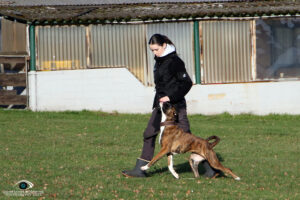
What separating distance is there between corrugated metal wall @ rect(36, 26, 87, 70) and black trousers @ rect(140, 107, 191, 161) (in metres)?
11.4

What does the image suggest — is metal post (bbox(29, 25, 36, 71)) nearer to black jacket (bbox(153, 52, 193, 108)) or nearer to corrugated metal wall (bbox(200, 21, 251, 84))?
corrugated metal wall (bbox(200, 21, 251, 84))

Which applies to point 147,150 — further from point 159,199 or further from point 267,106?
point 267,106

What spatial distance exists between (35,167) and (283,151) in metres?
5.23

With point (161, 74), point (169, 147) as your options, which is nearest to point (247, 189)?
point (169, 147)

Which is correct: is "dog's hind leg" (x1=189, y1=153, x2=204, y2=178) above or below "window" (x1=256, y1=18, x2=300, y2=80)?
below

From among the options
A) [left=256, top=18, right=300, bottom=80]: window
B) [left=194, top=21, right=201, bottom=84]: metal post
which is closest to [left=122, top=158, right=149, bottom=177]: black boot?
[left=194, top=21, right=201, bottom=84]: metal post

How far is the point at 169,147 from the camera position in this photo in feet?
32.9

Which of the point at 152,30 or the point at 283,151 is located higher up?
the point at 152,30

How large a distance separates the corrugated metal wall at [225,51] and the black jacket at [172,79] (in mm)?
11581

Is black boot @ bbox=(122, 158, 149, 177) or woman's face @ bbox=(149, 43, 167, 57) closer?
woman's face @ bbox=(149, 43, 167, 57)

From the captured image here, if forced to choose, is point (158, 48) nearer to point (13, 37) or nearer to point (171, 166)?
point (171, 166)

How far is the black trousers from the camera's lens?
33.8 feet

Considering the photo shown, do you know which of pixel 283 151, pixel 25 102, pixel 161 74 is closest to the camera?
pixel 161 74

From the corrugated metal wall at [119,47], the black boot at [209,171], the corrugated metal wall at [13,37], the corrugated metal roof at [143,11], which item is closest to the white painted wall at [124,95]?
the corrugated metal wall at [119,47]
